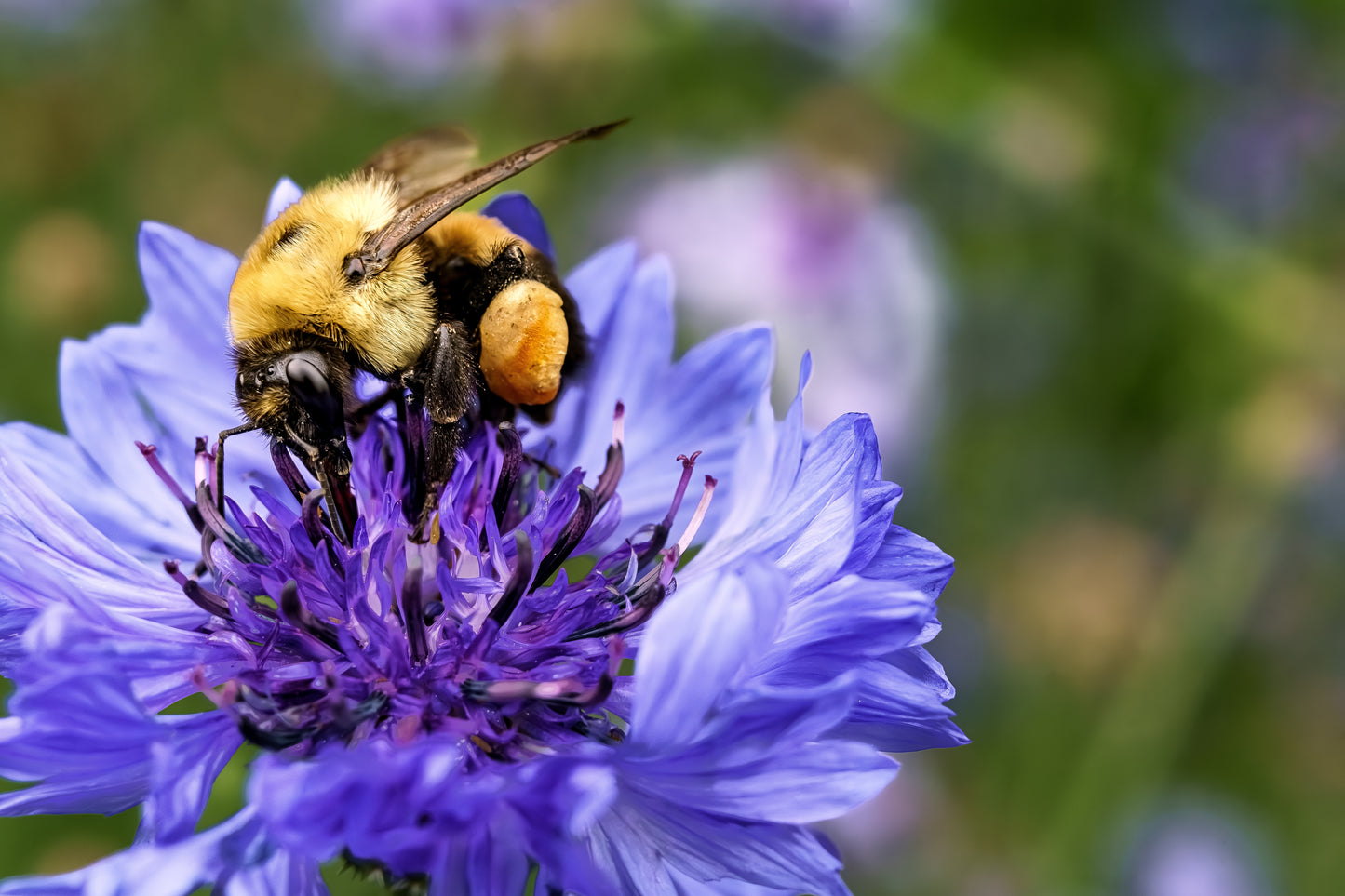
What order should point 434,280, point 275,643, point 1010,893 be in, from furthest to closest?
point 1010,893, point 434,280, point 275,643

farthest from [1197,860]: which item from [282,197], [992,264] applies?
[282,197]

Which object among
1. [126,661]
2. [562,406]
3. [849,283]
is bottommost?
A: [126,661]

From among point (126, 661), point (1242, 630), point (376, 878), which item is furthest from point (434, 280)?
point (1242, 630)

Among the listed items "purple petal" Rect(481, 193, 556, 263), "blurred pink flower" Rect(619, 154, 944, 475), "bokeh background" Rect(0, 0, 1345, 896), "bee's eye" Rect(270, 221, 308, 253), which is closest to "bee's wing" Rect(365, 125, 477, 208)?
"purple petal" Rect(481, 193, 556, 263)

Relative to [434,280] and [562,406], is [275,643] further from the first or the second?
[562,406]

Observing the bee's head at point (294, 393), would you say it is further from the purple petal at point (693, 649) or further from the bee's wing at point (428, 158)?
the purple petal at point (693, 649)

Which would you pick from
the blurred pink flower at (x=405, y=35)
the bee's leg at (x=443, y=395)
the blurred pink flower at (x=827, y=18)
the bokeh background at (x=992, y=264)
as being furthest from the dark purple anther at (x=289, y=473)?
the blurred pink flower at (x=827, y=18)

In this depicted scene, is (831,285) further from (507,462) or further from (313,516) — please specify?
(313,516)
